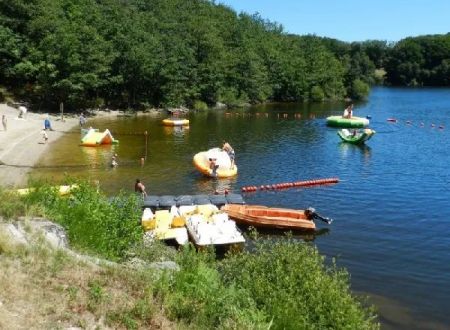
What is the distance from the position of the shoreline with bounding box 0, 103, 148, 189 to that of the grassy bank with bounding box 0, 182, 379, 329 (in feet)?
39.6

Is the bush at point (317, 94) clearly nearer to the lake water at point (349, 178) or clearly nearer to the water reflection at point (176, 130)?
the lake water at point (349, 178)

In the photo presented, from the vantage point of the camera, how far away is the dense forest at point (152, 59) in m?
60.2

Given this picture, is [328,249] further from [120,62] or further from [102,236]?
[120,62]

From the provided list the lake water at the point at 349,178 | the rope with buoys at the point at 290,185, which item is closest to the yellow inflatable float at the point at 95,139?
the lake water at the point at 349,178

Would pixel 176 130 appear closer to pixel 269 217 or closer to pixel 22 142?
pixel 22 142

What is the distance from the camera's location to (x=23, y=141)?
4184 centimetres

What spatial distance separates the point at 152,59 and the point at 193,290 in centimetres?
6247

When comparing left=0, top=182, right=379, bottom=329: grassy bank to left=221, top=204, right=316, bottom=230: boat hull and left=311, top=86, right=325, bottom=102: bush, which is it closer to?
left=221, top=204, right=316, bottom=230: boat hull

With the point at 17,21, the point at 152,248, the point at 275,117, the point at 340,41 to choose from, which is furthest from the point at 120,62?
the point at 340,41

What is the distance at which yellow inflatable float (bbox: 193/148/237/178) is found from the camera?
33.5m

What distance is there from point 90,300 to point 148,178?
23436 millimetres

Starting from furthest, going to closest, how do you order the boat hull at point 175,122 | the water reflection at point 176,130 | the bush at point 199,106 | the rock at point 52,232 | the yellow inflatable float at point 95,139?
the bush at point 199,106 → the boat hull at point 175,122 → the water reflection at point 176,130 → the yellow inflatable float at point 95,139 → the rock at point 52,232

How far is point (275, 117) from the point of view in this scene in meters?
72.4

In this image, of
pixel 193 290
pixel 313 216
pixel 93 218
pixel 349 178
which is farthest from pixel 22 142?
pixel 193 290
